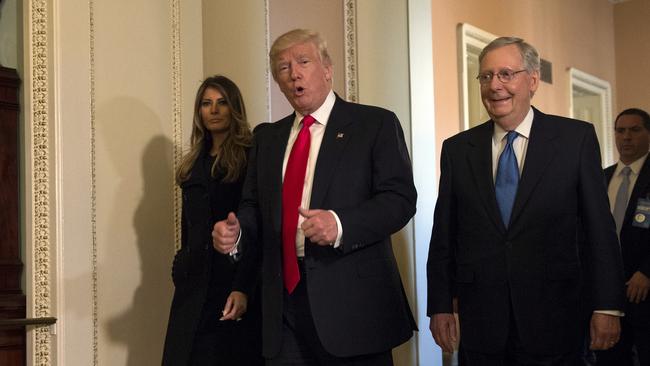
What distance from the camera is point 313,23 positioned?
3.33 m

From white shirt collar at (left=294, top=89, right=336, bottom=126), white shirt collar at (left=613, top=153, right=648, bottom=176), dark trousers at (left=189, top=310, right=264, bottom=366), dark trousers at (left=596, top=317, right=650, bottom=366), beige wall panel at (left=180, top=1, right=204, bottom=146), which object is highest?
beige wall panel at (left=180, top=1, right=204, bottom=146)

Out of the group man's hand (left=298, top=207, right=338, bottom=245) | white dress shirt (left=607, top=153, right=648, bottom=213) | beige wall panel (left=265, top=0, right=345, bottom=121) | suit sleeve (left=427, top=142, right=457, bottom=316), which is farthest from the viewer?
white dress shirt (left=607, top=153, right=648, bottom=213)

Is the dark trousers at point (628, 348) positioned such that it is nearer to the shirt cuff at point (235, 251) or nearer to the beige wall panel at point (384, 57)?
the beige wall panel at point (384, 57)

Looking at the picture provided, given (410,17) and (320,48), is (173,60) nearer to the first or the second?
(410,17)

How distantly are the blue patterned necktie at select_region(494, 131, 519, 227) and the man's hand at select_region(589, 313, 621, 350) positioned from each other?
36 cm

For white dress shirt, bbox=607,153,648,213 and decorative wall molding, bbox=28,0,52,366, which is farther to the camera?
white dress shirt, bbox=607,153,648,213

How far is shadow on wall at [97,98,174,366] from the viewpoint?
3.44 m

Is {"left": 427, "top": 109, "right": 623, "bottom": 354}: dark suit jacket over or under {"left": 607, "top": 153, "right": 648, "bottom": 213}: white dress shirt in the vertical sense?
under

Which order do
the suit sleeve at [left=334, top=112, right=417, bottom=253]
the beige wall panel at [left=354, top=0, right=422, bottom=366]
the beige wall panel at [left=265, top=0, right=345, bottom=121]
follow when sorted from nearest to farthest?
the suit sleeve at [left=334, top=112, right=417, bottom=253] < the beige wall panel at [left=354, top=0, right=422, bottom=366] < the beige wall panel at [left=265, top=0, right=345, bottom=121]

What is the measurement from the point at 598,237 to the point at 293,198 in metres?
0.85

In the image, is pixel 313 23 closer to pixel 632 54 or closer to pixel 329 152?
pixel 329 152

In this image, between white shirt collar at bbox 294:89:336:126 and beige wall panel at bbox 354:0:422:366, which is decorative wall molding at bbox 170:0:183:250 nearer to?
beige wall panel at bbox 354:0:422:366

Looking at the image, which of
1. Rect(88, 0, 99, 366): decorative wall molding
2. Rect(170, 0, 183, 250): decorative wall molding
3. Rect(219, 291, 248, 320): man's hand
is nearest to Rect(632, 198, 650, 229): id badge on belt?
Rect(219, 291, 248, 320): man's hand

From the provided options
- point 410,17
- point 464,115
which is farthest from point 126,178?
point 464,115
